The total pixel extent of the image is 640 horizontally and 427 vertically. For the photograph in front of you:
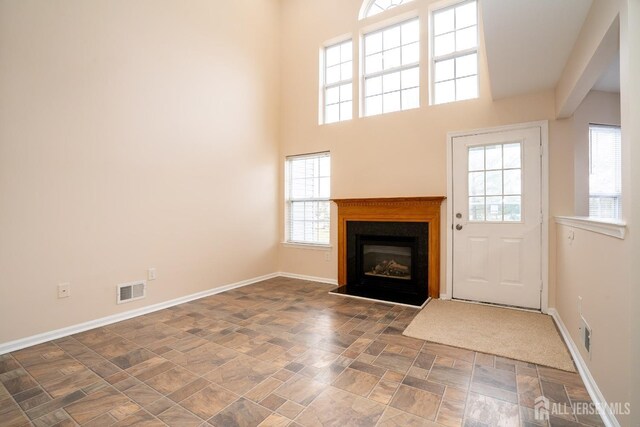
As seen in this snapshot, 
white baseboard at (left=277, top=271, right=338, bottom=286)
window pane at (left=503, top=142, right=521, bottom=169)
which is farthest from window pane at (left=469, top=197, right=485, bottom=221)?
white baseboard at (left=277, top=271, right=338, bottom=286)

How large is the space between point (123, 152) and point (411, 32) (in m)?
3.95

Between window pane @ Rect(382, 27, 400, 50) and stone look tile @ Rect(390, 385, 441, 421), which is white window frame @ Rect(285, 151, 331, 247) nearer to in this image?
window pane @ Rect(382, 27, 400, 50)

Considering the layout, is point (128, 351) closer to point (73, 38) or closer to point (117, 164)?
point (117, 164)

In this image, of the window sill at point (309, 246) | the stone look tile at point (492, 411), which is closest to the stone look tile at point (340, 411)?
the stone look tile at point (492, 411)

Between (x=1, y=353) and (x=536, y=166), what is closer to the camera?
(x=1, y=353)

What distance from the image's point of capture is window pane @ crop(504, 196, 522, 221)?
11.0ft

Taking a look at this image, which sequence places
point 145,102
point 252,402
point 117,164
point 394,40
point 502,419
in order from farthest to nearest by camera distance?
point 394,40 → point 145,102 → point 117,164 → point 252,402 → point 502,419

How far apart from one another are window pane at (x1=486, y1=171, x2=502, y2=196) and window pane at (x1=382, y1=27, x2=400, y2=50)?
7.52 feet

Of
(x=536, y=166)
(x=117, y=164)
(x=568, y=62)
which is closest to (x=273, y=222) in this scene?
(x=117, y=164)

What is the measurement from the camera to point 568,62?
8.36 ft

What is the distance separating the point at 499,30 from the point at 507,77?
2.85 ft

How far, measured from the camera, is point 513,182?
3.37 meters

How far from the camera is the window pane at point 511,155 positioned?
334 cm

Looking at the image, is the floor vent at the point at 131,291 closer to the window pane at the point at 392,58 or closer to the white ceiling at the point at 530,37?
the white ceiling at the point at 530,37
